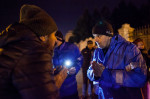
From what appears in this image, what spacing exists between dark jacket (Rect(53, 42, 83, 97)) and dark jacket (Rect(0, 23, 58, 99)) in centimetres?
215

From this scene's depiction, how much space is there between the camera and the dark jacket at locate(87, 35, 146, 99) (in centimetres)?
199

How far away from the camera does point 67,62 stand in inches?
133

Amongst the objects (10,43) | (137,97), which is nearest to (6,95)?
(10,43)

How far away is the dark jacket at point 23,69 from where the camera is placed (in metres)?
1.00

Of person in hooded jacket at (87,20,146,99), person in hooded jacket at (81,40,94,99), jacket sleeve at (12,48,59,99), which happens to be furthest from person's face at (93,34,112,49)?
person in hooded jacket at (81,40,94,99)

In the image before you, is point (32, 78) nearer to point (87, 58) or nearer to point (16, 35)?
point (16, 35)

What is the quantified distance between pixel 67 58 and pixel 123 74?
1789 millimetres

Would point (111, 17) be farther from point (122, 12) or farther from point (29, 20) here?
point (29, 20)

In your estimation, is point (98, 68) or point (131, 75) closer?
point (131, 75)

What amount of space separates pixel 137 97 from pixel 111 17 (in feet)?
110

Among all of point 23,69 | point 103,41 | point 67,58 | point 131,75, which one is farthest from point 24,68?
point 67,58

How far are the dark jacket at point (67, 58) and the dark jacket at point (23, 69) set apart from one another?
2.15 meters

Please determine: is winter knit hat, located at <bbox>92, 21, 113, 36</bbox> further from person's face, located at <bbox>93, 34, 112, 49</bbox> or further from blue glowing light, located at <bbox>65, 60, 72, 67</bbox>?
blue glowing light, located at <bbox>65, 60, 72, 67</bbox>

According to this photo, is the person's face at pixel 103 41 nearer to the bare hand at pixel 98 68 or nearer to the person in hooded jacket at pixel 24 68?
the bare hand at pixel 98 68
